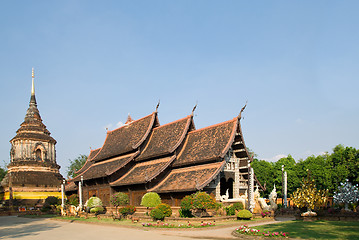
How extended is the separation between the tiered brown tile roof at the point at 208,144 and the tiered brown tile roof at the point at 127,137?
18.6 feet

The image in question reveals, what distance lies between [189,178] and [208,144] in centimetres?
405

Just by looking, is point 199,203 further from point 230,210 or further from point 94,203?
point 94,203

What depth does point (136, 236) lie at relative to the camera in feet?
59.0

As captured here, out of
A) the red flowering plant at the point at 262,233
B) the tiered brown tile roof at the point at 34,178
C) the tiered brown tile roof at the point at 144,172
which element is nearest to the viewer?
the red flowering plant at the point at 262,233

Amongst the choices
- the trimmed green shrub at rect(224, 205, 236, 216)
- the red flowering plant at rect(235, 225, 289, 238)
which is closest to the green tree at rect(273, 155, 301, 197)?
the trimmed green shrub at rect(224, 205, 236, 216)

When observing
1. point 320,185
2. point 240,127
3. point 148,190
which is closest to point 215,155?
point 240,127

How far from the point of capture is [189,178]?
28594mm

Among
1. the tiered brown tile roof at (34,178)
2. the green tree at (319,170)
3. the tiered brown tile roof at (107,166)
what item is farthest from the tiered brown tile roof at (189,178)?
the tiered brown tile roof at (34,178)

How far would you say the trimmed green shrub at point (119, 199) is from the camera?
31.6 m

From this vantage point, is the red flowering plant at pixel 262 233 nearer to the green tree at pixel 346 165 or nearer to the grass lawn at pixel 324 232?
the grass lawn at pixel 324 232

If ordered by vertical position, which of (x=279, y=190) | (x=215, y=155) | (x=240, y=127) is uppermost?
(x=240, y=127)

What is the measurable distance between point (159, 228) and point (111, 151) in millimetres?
21129

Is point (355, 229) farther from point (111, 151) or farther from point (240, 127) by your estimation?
point (111, 151)

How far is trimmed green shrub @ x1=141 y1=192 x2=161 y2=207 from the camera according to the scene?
90.2ft
